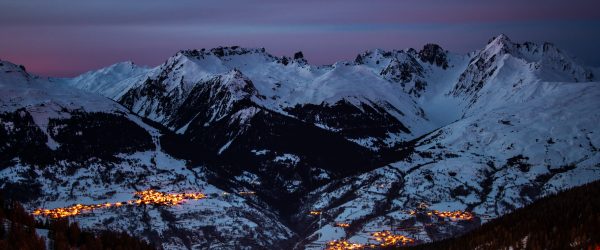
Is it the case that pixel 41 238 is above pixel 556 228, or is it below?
below

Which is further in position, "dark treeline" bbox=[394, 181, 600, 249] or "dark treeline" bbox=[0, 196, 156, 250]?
"dark treeline" bbox=[394, 181, 600, 249]

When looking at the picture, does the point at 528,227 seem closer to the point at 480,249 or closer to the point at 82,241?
the point at 480,249

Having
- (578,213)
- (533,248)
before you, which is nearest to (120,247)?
(533,248)

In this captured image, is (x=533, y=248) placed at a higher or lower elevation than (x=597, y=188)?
lower

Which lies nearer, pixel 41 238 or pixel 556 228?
pixel 41 238
